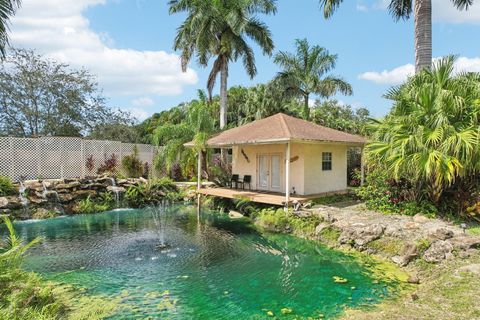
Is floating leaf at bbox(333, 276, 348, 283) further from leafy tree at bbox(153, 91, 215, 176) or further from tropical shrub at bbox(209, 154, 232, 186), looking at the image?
tropical shrub at bbox(209, 154, 232, 186)

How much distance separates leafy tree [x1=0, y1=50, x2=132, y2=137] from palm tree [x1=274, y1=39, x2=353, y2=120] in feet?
51.6

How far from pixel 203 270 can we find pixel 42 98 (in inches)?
883

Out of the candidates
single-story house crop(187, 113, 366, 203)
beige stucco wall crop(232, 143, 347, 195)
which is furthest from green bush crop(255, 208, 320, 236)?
beige stucco wall crop(232, 143, 347, 195)

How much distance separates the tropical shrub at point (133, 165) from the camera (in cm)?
2030

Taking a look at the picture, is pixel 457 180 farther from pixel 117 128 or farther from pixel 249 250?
pixel 117 128

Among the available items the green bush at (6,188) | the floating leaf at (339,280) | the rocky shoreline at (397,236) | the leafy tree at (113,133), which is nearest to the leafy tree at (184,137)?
the leafy tree at (113,133)

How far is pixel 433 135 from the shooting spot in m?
9.32

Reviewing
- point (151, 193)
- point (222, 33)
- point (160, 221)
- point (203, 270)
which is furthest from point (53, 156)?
point (203, 270)

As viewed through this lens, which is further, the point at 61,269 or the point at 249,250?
the point at 249,250

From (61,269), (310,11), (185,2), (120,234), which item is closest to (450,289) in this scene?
(61,269)

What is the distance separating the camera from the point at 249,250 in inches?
364

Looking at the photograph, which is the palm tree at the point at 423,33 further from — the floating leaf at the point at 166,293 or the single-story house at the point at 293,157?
the floating leaf at the point at 166,293

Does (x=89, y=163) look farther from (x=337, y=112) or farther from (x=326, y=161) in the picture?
(x=337, y=112)

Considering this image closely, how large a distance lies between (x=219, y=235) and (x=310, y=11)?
11065 millimetres
